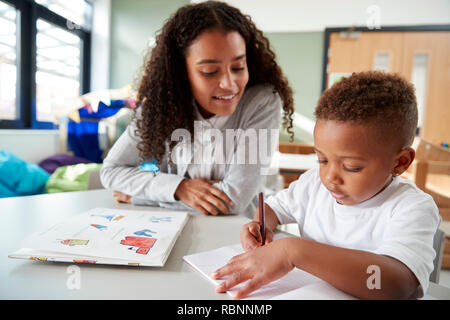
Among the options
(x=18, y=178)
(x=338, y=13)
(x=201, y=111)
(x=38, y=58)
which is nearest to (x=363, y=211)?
(x=201, y=111)

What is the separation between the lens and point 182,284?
1.49 ft

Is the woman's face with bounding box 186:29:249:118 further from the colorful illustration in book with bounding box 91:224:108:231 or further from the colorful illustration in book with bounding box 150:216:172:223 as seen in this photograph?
the colorful illustration in book with bounding box 91:224:108:231

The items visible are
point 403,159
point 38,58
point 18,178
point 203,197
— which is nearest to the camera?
point 403,159

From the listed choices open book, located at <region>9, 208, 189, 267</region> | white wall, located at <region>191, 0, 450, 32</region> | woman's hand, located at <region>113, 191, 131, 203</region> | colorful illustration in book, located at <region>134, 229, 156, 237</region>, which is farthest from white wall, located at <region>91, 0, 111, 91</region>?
colorful illustration in book, located at <region>134, 229, 156, 237</region>

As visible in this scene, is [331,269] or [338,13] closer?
[331,269]

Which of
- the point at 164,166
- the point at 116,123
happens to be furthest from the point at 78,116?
the point at 164,166

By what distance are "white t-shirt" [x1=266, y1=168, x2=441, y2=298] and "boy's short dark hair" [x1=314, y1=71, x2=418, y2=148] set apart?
103 mm

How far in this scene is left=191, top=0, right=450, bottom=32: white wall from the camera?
3.37 meters

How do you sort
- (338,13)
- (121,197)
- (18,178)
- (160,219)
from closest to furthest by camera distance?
(160,219), (121,197), (18,178), (338,13)

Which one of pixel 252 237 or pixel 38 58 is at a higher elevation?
pixel 38 58

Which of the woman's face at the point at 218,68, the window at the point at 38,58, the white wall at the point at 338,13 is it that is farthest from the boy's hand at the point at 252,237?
the white wall at the point at 338,13

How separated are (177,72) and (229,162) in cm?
35

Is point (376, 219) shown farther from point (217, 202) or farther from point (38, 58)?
point (38, 58)

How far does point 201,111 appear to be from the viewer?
1.05m
